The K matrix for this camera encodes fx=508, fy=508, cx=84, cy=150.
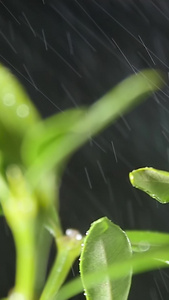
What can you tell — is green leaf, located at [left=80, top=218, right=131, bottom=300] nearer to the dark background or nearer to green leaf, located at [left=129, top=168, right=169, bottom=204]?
green leaf, located at [left=129, top=168, right=169, bottom=204]

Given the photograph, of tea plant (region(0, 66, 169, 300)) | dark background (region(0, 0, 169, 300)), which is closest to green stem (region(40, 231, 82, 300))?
tea plant (region(0, 66, 169, 300))

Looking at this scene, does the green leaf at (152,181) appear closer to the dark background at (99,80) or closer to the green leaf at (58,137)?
the green leaf at (58,137)

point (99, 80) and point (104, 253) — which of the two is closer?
point (104, 253)

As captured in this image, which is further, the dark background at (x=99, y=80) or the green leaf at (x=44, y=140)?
the dark background at (x=99, y=80)

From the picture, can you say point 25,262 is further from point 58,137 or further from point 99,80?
point 99,80

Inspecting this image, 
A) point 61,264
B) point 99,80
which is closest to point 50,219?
point 61,264

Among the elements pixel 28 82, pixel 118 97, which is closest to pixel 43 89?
pixel 28 82

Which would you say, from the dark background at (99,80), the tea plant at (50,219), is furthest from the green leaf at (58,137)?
the dark background at (99,80)
